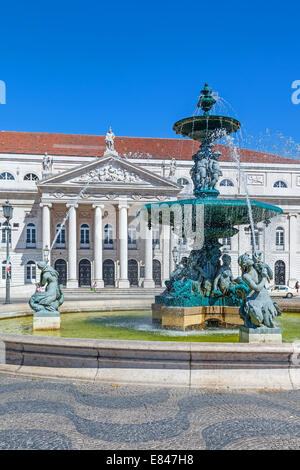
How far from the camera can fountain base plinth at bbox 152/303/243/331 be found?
1049cm

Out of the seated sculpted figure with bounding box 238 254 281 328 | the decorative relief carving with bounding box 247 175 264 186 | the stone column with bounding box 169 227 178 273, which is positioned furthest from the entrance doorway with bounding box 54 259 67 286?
the seated sculpted figure with bounding box 238 254 281 328

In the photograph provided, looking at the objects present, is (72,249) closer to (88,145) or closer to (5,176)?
(5,176)

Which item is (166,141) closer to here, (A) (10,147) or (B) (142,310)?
(A) (10,147)

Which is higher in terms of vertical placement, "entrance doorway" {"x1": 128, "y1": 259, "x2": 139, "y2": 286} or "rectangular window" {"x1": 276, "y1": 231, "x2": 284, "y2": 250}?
"rectangular window" {"x1": 276, "y1": 231, "x2": 284, "y2": 250}

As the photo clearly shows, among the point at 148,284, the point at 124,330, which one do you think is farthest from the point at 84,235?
the point at 124,330

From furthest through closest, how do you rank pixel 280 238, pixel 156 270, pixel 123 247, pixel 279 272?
pixel 280 238 → pixel 279 272 → pixel 156 270 → pixel 123 247

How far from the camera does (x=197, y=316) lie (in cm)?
1078

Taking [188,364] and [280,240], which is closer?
[188,364]

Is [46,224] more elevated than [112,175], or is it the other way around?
[112,175]

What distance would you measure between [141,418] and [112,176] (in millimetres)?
40854

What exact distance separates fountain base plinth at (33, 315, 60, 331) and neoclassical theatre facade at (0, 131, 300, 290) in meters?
32.9

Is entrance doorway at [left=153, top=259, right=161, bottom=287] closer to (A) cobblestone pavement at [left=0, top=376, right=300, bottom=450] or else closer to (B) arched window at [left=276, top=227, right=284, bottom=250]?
(B) arched window at [left=276, top=227, right=284, bottom=250]

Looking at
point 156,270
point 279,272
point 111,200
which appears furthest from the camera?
point 279,272

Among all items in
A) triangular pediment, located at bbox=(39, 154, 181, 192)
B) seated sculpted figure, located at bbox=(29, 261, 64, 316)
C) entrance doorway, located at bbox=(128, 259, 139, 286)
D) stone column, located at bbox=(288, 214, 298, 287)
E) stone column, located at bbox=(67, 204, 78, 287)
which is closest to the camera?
seated sculpted figure, located at bbox=(29, 261, 64, 316)
